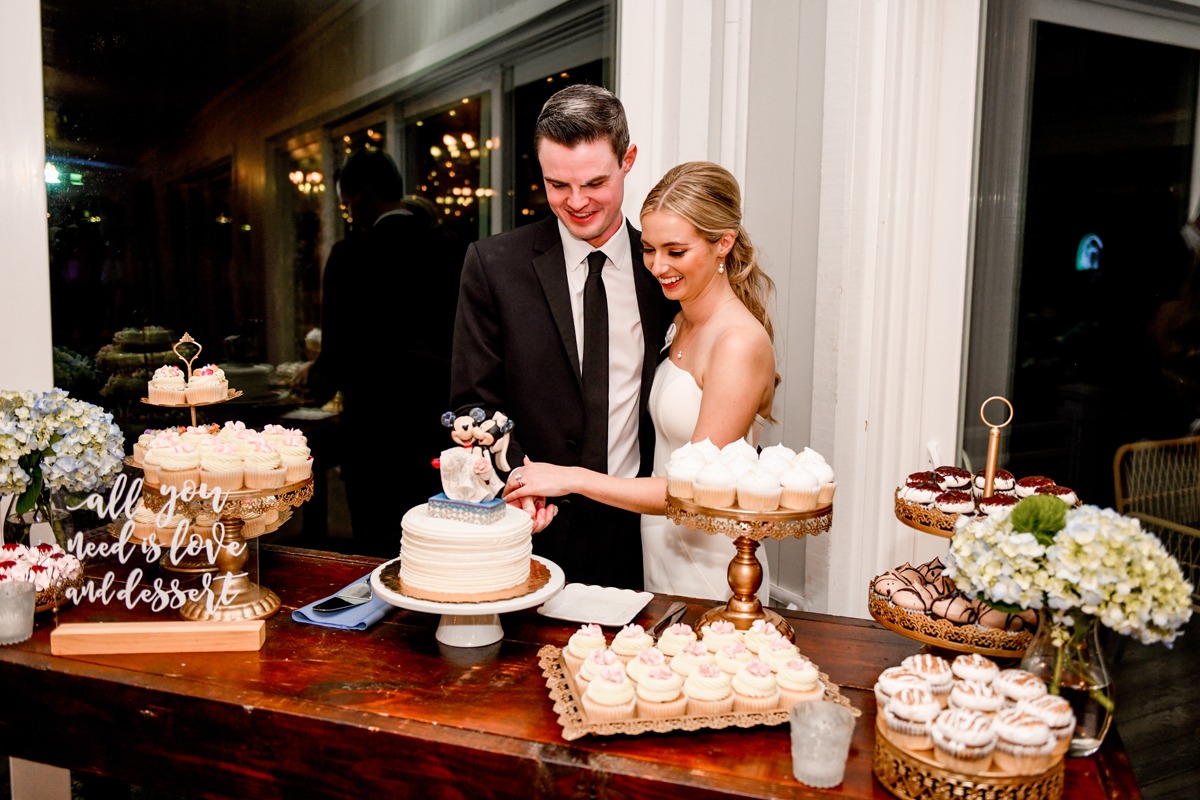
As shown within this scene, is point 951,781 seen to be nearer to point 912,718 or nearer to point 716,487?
point 912,718

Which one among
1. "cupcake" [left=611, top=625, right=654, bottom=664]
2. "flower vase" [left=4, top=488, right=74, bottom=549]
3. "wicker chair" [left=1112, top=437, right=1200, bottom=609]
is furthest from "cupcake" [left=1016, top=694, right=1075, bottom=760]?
"flower vase" [left=4, top=488, right=74, bottom=549]

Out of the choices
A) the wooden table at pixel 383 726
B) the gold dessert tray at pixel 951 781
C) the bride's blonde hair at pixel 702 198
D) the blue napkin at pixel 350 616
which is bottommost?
the wooden table at pixel 383 726

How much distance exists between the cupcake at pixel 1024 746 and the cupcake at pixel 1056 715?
12mm

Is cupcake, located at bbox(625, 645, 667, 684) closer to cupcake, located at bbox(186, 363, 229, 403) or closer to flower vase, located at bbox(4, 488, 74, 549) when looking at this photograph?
cupcake, located at bbox(186, 363, 229, 403)

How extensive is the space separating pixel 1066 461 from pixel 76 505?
2797 mm

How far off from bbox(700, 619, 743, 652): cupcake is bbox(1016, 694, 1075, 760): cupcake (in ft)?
1.76

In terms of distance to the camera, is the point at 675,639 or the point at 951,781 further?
the point at 675,639

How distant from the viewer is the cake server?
2094 millimetres

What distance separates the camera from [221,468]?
6.46ft

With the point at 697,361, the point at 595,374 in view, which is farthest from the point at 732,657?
the point at 595,374

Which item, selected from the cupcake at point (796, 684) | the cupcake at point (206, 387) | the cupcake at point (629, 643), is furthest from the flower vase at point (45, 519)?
the cupcake at point (796, 684)

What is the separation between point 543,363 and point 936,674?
150cm

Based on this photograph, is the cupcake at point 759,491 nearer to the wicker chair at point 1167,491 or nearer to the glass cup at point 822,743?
the glass cup at point 822,743

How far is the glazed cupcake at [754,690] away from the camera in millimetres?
1586
